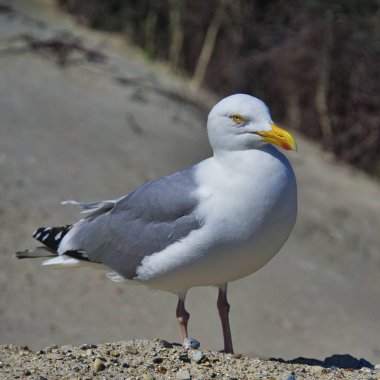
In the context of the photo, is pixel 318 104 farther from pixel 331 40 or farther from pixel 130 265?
pixel 130 265

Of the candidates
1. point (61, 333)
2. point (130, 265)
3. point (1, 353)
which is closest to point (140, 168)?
point (61, 333)

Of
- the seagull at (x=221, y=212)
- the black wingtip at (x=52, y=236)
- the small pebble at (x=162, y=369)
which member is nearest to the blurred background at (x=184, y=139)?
the black wingtip at (x=52, y=236)

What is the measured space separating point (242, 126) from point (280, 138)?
28cm

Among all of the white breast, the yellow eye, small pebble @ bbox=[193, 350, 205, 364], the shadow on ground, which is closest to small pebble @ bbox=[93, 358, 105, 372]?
small pebble @ bbox=[193, 350, 205, 364]

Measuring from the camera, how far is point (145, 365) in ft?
17.3

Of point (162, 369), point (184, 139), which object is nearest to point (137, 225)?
point (162, 369)

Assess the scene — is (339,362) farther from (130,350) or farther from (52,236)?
(52,236)

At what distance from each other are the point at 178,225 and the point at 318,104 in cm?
868

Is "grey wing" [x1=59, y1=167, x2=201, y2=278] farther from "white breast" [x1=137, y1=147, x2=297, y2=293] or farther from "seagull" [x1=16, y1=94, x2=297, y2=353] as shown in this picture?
"white breast" [x1=137, y1=147, x2=297, y2=293]

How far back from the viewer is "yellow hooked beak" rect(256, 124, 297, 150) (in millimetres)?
5633

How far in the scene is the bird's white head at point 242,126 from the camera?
5762mm

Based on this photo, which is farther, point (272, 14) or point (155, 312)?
point (272, 14)

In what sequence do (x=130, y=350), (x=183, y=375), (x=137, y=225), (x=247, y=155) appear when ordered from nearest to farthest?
1. (x=183, y=375)
2. (x=130, y=350)
3. (x=247, y=155)
4. (x=137, y=225)

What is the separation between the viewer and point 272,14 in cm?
1498
